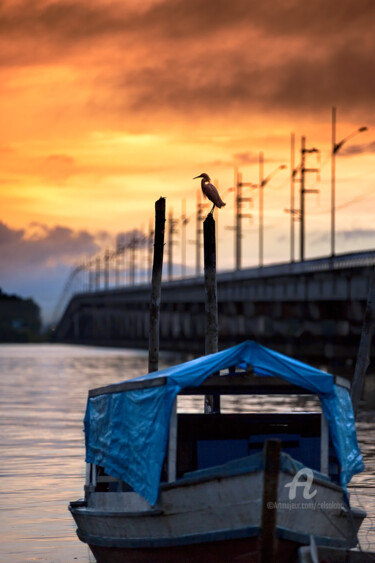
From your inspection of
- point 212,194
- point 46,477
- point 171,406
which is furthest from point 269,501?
point 212,194

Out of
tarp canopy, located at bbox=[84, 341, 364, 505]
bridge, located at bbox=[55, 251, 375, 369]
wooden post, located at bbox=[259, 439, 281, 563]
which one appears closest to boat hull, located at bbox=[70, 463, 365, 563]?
wooden post, located at bbox=[259, 439, 281, 563]

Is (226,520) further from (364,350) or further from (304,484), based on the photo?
(364,350)

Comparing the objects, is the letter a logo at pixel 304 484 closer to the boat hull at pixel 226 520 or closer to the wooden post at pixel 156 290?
the boat hull at pixel 226 520

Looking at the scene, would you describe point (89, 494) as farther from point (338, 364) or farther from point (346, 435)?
point (338, 364)

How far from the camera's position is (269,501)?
1573 cm

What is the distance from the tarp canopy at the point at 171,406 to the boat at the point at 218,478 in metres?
0.02

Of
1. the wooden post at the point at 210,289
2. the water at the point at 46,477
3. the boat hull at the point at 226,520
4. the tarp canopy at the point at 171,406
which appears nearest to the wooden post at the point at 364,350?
the water at the point at 46,477

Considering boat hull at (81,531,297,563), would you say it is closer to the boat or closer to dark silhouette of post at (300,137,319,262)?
the boat

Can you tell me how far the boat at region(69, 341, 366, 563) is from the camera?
52.9ft

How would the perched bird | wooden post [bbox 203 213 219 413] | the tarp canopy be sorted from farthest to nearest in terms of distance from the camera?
1. the perched bird
2. wooden post [bbox 203 213 219 413]
3. the tarp canopy

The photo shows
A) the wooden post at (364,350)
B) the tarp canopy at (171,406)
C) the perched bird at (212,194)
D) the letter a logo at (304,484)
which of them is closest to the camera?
the letter a logo at (304,484)

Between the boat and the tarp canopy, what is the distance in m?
0.02

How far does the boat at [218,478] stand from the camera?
16109 mm

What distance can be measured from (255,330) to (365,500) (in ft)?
344
